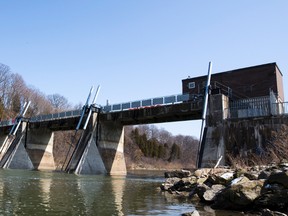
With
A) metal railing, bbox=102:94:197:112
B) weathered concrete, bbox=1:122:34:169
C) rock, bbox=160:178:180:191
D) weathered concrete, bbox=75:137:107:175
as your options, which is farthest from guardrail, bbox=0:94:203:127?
rock, bbox=160:178:180:191

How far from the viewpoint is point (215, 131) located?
95.7 feet

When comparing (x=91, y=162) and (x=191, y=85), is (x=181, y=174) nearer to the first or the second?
(x=91, y=162)

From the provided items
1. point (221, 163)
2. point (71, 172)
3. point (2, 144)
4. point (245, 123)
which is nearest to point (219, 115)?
point (245, 123)

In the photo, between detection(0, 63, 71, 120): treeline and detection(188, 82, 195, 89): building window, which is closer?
detection(188, 82, 195, 89): building window

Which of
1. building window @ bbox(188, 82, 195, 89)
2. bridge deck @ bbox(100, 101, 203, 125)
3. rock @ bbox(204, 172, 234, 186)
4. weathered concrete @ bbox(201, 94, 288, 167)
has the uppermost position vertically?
building window @ bbox(188, 82, 195, 89)

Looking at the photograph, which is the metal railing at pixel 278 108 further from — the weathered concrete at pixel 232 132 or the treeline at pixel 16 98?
the treeline at pixel 16 98

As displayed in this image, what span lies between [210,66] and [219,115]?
239 inches

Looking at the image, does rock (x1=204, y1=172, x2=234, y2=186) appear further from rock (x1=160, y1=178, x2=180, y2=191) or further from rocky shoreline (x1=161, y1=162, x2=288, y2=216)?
rock (x1=160, y1=178, x2=180, y2=191)

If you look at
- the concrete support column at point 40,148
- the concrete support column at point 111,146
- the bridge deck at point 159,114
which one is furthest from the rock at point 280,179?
the concrete support column at point 40,148

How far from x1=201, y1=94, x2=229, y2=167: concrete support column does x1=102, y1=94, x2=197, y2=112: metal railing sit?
4217 millimetres

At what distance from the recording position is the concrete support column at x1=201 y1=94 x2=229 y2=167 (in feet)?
92.2

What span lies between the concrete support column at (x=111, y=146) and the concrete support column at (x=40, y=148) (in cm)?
1540

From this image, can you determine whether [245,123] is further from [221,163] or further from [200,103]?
[200,103]

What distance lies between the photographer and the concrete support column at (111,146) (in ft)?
135
